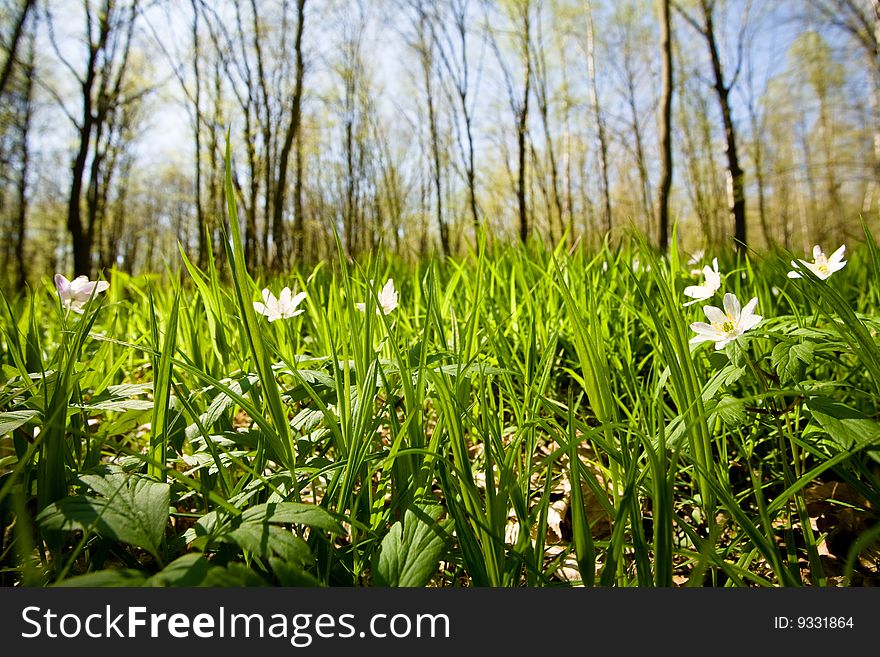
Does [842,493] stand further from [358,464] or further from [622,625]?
[358,464]

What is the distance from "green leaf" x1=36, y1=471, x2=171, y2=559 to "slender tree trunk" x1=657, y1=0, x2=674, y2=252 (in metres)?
6.65

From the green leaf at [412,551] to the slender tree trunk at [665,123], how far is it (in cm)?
649

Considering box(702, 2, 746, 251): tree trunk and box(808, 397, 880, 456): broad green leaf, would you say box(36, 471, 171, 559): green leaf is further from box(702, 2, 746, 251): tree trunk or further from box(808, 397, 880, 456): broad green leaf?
box(702, 2, 746, 251): tree trunk

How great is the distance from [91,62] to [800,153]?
26028 millimetres

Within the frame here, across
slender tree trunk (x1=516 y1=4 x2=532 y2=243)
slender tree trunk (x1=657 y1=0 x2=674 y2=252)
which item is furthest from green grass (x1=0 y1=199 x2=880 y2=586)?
slender tree trunk (x1=516 y1=4 x2=532 y2=243)

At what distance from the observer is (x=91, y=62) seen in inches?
286

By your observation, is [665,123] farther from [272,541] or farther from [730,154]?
[272,541]

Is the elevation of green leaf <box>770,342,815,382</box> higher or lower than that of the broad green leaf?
higher

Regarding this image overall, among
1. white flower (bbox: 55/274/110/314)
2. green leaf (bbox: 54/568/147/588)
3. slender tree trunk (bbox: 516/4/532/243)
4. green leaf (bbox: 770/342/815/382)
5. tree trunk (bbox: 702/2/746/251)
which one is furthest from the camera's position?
slender tree trunk (bbox: 516/4/532/243)

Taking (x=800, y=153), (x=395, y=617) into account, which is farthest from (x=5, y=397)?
(x=800, y=153)

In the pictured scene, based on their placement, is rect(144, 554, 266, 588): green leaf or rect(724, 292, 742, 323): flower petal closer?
rect(144, 554, 266, 588): green leaf

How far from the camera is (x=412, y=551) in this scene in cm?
48

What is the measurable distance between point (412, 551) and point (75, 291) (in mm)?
761

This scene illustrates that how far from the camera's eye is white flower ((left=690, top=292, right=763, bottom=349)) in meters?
0.63
